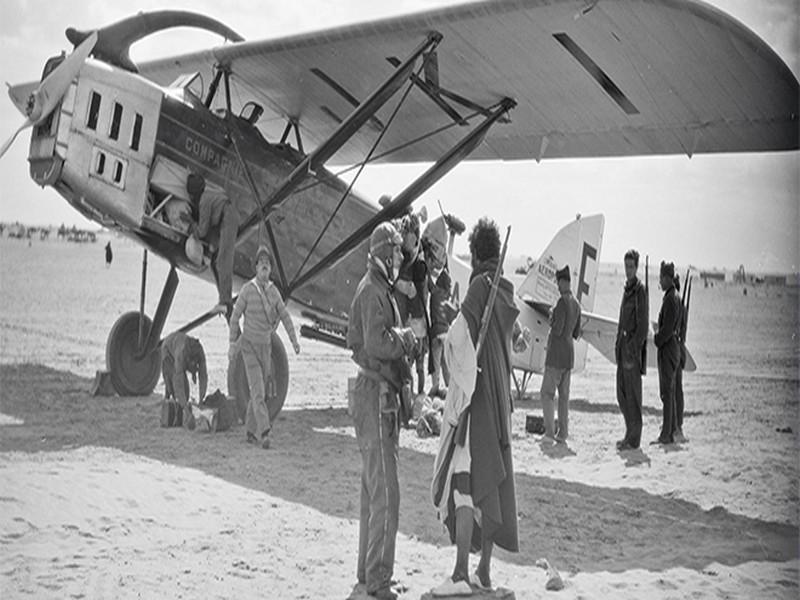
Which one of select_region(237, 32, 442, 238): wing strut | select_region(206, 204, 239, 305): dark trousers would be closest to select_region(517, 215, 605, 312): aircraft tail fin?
select_region(237, 32, 442, 238): wing strut

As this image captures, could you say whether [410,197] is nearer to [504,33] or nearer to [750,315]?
[504,33]

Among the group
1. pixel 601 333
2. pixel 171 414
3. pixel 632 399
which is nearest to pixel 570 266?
pixel 601 333

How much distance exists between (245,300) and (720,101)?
5.40 metres

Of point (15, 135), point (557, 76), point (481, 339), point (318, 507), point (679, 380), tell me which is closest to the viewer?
point (481, 339)

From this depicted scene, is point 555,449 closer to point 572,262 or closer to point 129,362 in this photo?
point 129,362

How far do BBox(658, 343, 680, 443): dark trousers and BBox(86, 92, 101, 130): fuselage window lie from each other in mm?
6859

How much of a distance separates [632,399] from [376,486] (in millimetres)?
5835

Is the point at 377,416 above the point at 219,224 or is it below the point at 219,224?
below

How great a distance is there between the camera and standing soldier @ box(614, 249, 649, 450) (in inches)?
384

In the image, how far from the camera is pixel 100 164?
8.80 m

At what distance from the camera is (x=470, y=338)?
15.1 ft

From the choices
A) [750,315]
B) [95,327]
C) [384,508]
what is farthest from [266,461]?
[750,315]

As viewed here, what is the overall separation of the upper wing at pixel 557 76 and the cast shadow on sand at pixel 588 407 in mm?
4039

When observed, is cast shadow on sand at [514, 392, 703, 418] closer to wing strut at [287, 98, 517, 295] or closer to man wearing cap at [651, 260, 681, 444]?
man wearing cap at [651, 260, 681, 444]
